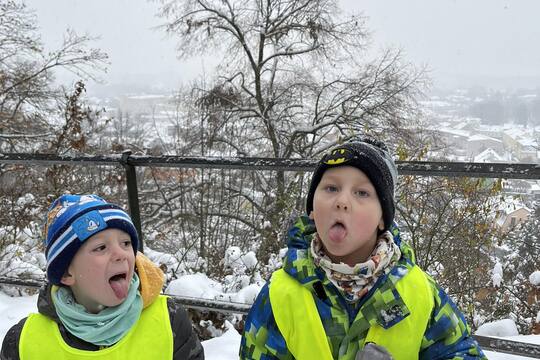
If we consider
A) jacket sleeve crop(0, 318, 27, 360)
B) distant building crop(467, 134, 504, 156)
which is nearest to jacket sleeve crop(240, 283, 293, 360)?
jacket sleeve crop(0, 318, 27, 360)

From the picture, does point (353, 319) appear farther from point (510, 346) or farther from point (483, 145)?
point (483, 145)

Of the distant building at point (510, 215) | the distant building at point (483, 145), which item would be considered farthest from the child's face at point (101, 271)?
the distant building at point (483, 145)

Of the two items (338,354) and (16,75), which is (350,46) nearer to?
(16,75)

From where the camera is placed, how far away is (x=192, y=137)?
39.9ft

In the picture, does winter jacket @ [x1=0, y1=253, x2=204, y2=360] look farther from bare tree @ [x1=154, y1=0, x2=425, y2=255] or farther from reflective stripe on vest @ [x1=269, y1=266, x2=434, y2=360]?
bare tree @ [x1=154, y1=0, x2=425, y2=255]

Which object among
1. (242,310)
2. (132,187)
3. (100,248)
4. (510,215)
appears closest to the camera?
(100,248)

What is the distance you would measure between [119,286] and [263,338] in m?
0.53

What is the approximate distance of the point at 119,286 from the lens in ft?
5.59

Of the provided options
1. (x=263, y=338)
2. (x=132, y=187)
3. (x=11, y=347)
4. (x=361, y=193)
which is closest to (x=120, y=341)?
(x=11, y=347)

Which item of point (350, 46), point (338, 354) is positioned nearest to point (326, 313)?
point (338, 354)

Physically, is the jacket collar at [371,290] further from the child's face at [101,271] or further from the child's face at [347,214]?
the child's face at [101,271]

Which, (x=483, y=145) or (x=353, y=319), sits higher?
(x=353, y=319)

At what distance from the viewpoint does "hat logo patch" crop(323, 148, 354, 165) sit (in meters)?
1.62

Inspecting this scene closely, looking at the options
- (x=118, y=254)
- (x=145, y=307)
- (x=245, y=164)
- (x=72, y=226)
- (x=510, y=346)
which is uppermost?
(x=245, y=164)
